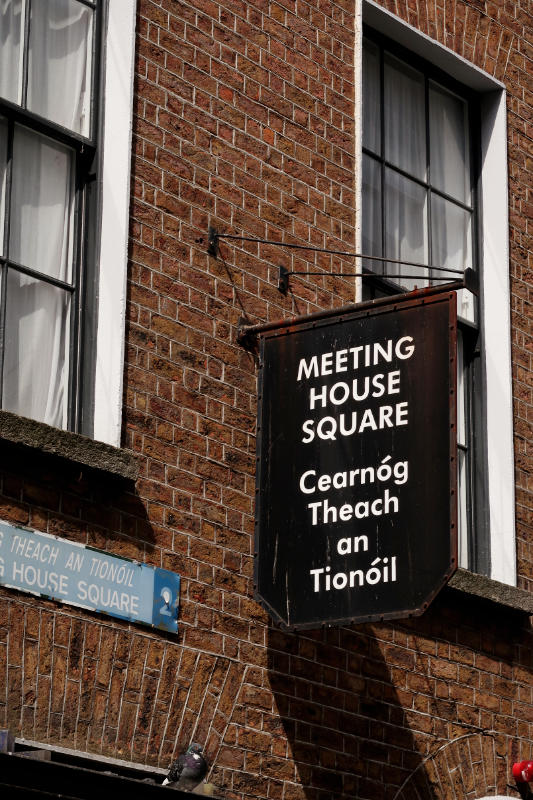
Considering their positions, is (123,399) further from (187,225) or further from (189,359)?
(187,225)

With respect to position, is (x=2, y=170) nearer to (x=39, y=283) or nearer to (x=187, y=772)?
(x=39, y=283)

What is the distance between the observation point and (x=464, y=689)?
1016 cm

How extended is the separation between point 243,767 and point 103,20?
392 centimetres

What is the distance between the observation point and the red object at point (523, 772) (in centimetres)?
1009

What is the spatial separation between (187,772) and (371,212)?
428cm

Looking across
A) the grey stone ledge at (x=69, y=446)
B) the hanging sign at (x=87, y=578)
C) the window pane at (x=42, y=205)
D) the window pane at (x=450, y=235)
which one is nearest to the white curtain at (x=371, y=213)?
the window pane at (x=450, y=235)

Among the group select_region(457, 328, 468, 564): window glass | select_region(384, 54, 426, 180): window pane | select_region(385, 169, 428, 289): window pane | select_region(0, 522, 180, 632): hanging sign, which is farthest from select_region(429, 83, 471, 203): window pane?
select_region(0, 522, 180, 632): hanging sign

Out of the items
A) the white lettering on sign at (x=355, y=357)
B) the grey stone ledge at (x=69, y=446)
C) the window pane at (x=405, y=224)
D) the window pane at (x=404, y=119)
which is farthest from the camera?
the window pane at (x=404, y=119)

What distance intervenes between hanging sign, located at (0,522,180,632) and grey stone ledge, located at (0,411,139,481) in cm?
39

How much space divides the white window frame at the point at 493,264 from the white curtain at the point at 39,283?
2244mm

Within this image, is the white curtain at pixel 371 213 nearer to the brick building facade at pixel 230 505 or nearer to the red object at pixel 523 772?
the brick building facade at pixel 230 505

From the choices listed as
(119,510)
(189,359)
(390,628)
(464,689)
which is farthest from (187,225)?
(464,689)

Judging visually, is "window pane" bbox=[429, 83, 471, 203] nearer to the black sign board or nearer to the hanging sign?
the black sign board

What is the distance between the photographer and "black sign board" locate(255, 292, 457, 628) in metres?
8.10
